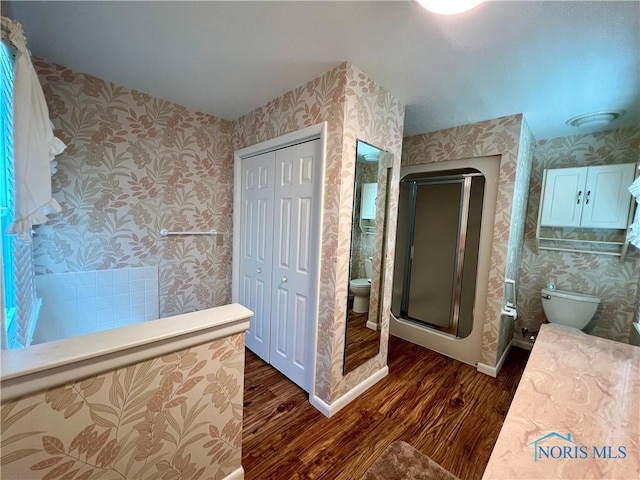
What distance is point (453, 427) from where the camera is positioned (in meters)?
1.63

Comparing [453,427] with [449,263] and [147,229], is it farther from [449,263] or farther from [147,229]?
[147,229]

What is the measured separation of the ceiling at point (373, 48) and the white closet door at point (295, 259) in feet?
1.93

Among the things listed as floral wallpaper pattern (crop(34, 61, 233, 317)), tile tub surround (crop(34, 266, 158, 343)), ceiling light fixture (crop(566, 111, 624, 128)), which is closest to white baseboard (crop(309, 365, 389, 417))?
floral wallpaper pattern (crop(34, 61, 233, 317))

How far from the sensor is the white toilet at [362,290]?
5.91ft

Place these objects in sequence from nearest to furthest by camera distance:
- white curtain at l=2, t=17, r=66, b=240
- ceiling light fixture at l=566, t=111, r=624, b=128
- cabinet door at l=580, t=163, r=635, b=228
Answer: white curtain at l=2, t=17, r=66, b=240, ceiling light fixture at l=566, t=111, r=624, b=128, cabinet door at l=580, t=163, r=635, b=228

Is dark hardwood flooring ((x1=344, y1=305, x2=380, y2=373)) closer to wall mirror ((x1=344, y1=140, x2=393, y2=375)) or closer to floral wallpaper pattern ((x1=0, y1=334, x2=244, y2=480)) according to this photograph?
wall mirror ((x1=344, y1=140, x2=393, y2=375))

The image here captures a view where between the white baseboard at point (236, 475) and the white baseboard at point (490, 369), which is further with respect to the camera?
the white baseboard at point (490, 369)

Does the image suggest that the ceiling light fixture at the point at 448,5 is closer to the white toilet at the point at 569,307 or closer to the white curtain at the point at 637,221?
the white curtain at the point at 637,221

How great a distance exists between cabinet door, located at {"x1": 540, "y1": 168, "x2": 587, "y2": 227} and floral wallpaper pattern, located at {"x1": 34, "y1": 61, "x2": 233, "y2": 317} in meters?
3.13

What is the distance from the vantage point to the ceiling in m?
1.10

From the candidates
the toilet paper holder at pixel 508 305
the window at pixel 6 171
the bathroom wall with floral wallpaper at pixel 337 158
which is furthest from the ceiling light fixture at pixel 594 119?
the window at pixel 6 171

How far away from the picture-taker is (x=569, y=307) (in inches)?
88.7

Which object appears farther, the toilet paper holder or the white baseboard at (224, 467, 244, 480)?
the toilet paper holder

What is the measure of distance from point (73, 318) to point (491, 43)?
10.4 ft
